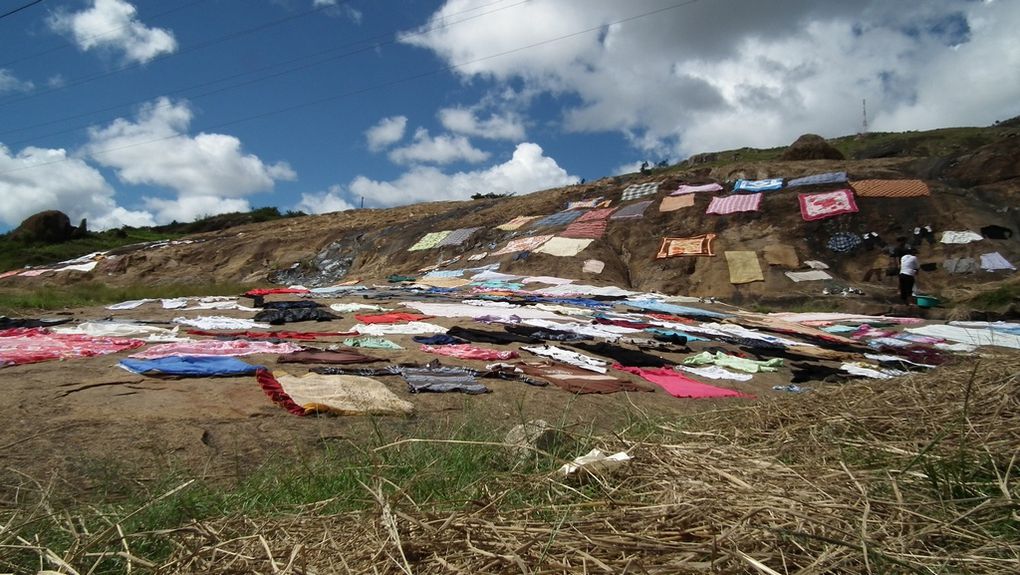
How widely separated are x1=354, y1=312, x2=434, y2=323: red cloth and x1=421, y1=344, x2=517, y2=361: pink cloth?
2.34m

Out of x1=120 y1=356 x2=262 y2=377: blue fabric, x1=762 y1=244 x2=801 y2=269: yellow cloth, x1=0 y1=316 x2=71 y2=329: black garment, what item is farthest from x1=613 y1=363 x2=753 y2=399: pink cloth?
x1=762 y1=244 x2=801 y2=269: yellow cloth

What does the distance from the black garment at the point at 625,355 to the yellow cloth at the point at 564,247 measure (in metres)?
12.3

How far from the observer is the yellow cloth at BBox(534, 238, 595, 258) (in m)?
20.2

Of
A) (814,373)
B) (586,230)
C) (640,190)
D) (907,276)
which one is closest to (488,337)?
(814,373)

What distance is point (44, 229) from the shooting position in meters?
35.1

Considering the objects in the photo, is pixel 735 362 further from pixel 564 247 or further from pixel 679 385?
pixel 564 247

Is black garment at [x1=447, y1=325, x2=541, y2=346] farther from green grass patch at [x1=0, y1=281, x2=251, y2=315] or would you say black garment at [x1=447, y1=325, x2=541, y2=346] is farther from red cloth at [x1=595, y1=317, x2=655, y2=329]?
green grass patch at [x1=0, y1=281, x2=251, y2=315]

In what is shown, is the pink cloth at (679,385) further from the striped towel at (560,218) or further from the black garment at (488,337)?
the striped towel at (560,218)

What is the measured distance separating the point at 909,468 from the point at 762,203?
2076 cm

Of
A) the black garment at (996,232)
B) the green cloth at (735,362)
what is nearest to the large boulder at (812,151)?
the black garment at (996,232)

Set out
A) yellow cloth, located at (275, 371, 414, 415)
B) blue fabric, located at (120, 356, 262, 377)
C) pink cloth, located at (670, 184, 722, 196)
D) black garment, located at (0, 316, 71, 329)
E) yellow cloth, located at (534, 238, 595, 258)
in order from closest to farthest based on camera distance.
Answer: yellow cloth, located at (275, 371, 414, 415) < blue fabric, located at (120, 356, 262, 377) < black garment, located at (0, 316, 71, 329) < yellow cloth, located at (534, 238, 595, 258) < pink cloth, located at (670, 184, 722, 196)

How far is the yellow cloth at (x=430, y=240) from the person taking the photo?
24.3 m

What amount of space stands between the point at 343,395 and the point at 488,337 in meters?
3.79

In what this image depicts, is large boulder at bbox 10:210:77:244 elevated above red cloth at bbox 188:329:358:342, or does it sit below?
above
